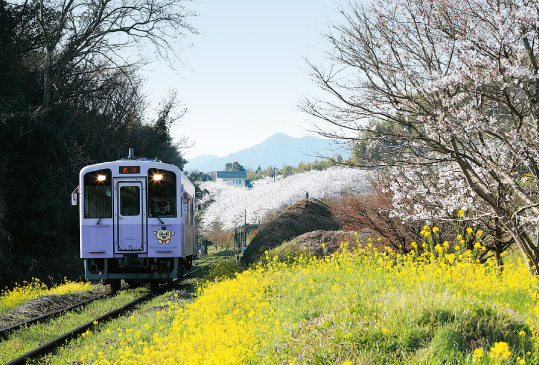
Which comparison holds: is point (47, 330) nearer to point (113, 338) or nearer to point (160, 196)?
point (113, 338)

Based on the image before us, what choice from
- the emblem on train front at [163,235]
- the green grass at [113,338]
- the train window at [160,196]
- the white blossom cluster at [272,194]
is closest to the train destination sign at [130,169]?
the train window at [160,196]

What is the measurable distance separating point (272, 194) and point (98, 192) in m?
76.5

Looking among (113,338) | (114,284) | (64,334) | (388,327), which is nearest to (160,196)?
(114,284)

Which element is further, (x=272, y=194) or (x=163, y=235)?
(x=272, y=194)

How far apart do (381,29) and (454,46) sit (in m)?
1.08

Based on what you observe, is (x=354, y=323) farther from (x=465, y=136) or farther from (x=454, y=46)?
(x=454, y=46)

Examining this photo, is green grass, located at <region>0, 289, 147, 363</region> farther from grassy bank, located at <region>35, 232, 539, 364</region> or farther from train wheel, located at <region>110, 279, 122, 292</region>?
train wheel, located at <region>110, 279, 122, 292</region>

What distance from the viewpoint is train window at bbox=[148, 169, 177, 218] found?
1373 cm

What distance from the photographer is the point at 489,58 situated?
6.83 metres

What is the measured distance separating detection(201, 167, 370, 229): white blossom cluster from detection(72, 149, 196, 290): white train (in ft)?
162

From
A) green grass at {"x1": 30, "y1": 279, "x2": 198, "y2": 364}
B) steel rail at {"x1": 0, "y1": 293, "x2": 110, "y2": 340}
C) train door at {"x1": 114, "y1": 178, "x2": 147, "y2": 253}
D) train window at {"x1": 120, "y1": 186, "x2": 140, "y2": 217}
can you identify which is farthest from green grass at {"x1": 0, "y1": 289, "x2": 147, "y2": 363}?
train window at {"x1": 120, "y1": 186, "x2": 140, "y2": 217}

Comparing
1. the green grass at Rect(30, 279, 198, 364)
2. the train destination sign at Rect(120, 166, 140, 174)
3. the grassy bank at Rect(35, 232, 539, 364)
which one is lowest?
the green grass at Rect(30, 279, 198, 364)

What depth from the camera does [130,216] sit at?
13.6 m

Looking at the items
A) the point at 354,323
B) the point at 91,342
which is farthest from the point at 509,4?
the point at 91,342
